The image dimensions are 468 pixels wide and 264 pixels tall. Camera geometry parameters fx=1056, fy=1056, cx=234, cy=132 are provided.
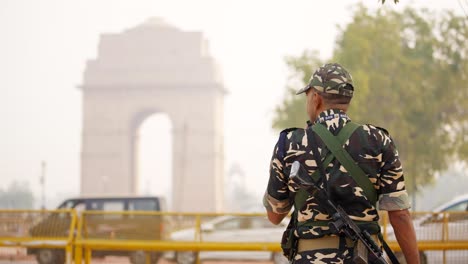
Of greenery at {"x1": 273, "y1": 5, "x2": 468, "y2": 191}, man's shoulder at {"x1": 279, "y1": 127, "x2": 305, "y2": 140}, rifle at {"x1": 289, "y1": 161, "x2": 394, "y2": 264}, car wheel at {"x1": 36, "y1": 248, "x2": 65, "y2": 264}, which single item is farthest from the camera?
greenery at {"x1": 273, "y1": 5, "x2": 468, "y2": 191}

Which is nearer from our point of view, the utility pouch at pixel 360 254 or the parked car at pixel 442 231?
the utility pouch at pixel 360 254

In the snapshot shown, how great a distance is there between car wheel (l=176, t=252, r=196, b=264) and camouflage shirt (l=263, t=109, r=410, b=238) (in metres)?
6.06

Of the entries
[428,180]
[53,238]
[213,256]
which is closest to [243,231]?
[213,256]

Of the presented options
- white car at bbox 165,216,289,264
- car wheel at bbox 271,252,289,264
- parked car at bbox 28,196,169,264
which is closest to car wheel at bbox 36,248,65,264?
parked car at bbox 28,196,169,264

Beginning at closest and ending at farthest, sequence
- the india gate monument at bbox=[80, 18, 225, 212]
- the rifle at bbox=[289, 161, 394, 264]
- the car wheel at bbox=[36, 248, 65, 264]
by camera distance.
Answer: the rifle at bbox=[289, 161, 394, 264]
the car wheel at bbox=[36, 248, 65, 264]
the india gate monument at bbox=[80, 18, 225, 212]

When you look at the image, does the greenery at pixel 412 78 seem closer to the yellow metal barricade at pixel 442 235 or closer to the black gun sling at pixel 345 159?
the yellow metal barricade at pixel 442 235

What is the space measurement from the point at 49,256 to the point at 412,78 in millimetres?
27160

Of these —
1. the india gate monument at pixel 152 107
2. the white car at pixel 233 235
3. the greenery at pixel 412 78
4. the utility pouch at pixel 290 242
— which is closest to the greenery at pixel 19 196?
the india gate monument at pixel 152 107

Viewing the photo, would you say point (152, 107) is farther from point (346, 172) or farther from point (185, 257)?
point (346, 172)

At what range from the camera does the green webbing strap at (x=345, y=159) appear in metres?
4.16

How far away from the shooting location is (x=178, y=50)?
74.1 m

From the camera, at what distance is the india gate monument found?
7294cm

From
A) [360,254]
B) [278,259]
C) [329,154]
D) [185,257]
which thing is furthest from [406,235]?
[278,259]

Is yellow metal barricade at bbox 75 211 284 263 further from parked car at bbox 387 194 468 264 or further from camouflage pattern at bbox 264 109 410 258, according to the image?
camouflage pattern at bbox 264 109 410 258
